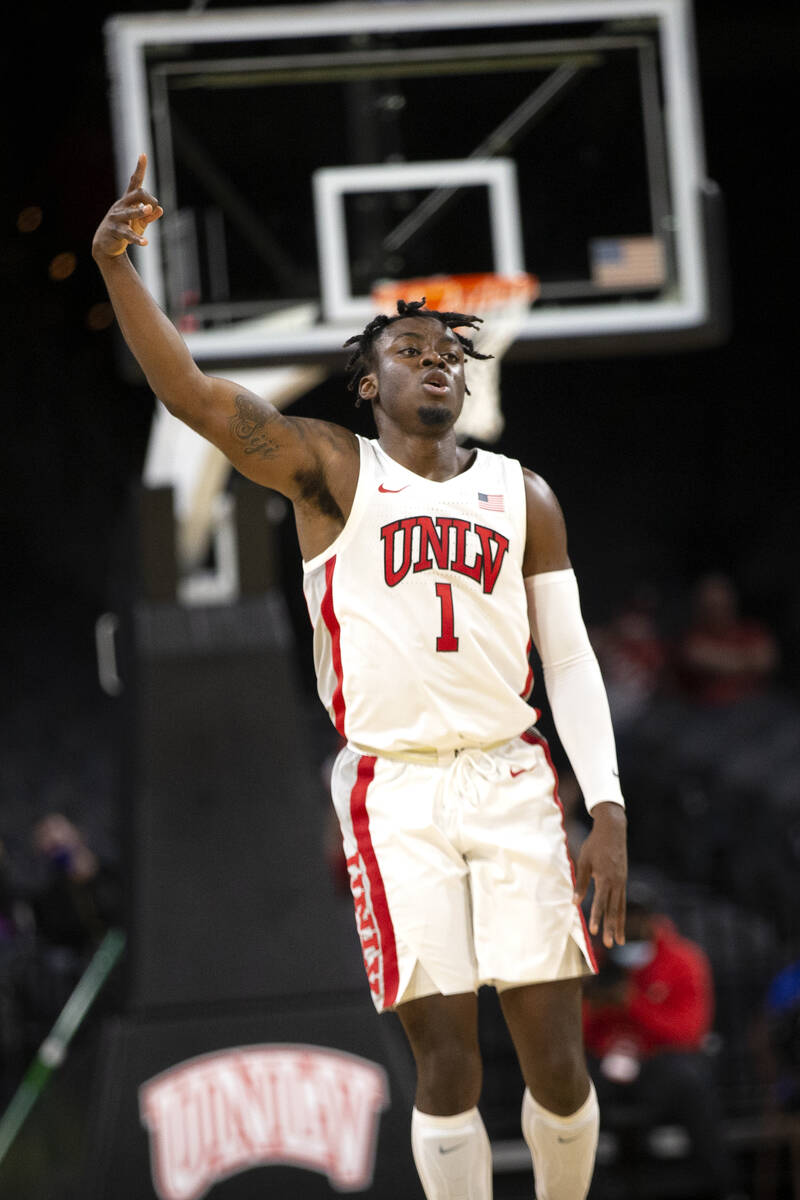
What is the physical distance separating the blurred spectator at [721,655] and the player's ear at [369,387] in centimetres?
808

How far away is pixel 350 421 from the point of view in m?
12.2

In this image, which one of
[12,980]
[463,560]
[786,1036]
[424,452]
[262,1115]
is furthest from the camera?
[12,980]

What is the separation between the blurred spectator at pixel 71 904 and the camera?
953 cm

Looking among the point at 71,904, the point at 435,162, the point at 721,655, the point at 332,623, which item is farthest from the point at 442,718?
the point at 721,655

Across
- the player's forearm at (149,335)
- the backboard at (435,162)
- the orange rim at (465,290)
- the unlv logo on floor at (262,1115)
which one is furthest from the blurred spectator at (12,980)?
the player's forearm at (149,335)

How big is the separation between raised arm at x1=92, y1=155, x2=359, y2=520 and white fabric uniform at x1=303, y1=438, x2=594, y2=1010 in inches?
3.3

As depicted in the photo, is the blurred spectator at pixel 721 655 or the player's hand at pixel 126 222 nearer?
the player's hand at pixel 126 222

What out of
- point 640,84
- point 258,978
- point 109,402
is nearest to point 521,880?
point 258,978

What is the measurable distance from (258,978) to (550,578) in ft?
11.6

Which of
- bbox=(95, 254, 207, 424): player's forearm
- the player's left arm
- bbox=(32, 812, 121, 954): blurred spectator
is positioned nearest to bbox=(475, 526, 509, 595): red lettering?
the player's left arm

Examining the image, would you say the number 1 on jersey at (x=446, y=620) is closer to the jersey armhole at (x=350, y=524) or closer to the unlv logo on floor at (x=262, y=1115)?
the jersey armhole at (x=350, y=524)

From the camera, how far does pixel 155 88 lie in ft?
21.9

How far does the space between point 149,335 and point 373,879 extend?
118 cm

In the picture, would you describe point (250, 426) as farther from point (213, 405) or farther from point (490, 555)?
point (490, 555)
